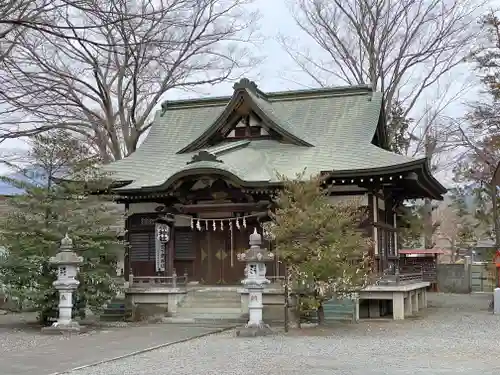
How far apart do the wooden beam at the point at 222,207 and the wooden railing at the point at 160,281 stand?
1997 mm

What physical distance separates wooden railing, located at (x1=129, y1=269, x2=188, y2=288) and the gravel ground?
4555 millimetres

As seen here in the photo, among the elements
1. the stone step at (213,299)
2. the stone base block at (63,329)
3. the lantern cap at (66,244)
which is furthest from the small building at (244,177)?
the stone base block at (63,329)

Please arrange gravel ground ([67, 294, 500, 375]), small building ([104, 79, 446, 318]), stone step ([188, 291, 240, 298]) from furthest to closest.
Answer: small building ([104, 79, 446, 318])
stone step ([188, 291, 240, 298])
gravel ground ([67, 294, 500, 375])

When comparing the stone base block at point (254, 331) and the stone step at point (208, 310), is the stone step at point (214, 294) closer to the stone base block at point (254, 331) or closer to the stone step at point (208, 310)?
the stone step at point (208, 310)

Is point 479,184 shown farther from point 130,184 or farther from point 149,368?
point 149,368

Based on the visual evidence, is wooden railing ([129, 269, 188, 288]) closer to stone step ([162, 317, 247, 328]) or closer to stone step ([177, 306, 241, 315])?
stone step ([177, 306, 241, 315])

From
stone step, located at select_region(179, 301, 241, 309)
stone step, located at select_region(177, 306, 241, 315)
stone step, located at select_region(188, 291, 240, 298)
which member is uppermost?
stone step, located at select_region(188, 291, 240, 298)

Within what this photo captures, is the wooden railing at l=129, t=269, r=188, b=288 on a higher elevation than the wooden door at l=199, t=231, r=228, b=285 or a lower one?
lower

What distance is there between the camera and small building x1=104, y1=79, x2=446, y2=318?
18.6 metres

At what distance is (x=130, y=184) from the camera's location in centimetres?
2027

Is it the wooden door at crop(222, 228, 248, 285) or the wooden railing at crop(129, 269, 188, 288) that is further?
the wooden door at crop(222, 228, 248, 285)

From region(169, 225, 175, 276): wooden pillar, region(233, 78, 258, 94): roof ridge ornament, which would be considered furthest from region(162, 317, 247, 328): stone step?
region(233, 78, 258, 94): roof ridge ornament

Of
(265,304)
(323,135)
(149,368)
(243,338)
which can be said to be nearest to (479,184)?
(323,135)

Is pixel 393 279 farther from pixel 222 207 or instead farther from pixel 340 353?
pixel 340 353
